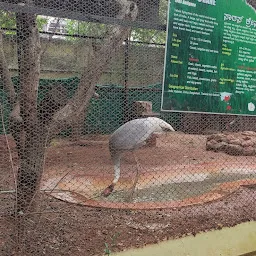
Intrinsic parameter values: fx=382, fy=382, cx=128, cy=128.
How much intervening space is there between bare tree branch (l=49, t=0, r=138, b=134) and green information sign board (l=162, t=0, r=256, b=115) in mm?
480

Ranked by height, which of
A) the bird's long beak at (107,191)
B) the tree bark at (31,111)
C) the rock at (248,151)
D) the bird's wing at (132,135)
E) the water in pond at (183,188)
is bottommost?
the rock at (248,151)

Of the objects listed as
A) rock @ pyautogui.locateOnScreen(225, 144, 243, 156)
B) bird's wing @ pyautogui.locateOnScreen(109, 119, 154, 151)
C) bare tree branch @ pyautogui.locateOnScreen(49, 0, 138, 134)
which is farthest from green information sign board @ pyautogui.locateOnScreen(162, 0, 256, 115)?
rock @ pyautogui.locateOnScreen(225, 144, 243, 156)

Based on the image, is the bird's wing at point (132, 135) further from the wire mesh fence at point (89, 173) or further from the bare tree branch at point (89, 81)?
the bare tree branch at point (89, 81)

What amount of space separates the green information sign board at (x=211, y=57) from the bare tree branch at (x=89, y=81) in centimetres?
48

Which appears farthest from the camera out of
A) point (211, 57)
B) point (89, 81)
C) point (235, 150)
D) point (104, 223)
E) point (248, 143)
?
point (248, 143)

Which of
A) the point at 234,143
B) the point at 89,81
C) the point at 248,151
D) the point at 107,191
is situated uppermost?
the point at 89,81

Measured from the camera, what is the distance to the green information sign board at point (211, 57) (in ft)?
10.7

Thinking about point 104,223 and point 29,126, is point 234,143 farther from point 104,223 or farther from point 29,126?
point 29,126

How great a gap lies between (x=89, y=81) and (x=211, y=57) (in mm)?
1225

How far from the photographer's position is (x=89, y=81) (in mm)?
2975

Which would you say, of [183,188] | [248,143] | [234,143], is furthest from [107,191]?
[248,143]

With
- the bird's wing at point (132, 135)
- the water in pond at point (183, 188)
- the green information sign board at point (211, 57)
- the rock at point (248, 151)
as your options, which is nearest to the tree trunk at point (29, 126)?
the green information sign board at point (211, 57)

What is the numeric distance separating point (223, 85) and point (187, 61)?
503 mm

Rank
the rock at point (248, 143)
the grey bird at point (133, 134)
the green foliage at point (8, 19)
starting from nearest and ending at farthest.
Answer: the green foliage at point (8, 19) → the grey bird at point (133, 134) → the rock at point (248, 143)
